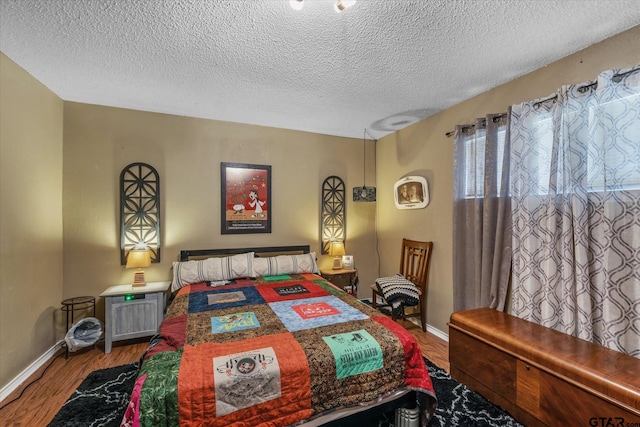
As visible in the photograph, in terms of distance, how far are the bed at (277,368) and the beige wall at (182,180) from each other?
1.35 meters

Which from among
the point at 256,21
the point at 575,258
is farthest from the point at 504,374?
the point at 256,21

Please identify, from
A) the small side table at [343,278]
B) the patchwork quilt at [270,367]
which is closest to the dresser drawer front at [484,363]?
the patchwork quilt at [270,367]

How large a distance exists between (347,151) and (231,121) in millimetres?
1782

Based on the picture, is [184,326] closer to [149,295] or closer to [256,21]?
[149,295]

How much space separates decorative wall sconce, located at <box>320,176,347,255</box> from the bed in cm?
182

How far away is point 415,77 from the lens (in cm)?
252

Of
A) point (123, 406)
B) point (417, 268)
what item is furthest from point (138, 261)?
point (417, 268)

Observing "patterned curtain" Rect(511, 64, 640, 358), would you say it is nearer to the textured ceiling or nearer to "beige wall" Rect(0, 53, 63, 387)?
the textured ceiling

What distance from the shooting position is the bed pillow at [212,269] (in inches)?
124

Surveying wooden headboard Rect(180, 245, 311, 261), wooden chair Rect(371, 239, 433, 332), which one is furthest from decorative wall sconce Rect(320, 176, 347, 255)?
wooden chair Rect(371, 239, 433, 332)

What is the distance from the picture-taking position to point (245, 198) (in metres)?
3.81

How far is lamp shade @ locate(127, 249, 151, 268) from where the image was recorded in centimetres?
300

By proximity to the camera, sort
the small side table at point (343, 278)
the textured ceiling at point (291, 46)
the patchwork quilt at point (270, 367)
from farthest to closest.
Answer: the small side table at point (343, 278), the textured ceiling at point (291, 46), the patchwork quilt at point (270, 367)

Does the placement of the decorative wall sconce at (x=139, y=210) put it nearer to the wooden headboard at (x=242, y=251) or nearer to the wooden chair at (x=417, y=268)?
the wooden headboard at (x=242, y=251)
